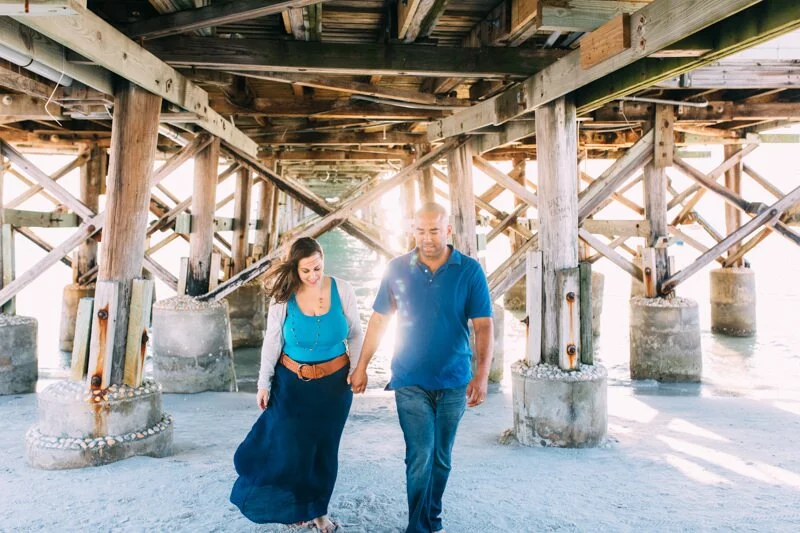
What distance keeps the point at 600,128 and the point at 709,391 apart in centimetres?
395

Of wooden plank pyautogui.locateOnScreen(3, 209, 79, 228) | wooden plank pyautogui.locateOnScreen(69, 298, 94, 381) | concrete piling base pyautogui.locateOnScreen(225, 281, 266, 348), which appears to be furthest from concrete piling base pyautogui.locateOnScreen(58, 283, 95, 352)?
wooden plank pyautogui.locateOnScreen(69, 298, 94, 381)

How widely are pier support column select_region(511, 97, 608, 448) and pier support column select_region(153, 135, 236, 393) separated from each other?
12.2ft

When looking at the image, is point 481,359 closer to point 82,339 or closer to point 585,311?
point 585,311

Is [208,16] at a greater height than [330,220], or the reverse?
[208,16]

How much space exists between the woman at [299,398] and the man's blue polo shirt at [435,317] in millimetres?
296

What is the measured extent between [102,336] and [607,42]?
3.50 meters

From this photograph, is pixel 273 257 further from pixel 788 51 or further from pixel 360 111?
pixel 788 51

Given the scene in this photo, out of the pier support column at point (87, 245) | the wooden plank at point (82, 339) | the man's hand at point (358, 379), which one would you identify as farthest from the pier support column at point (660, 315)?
the pier support column at point (87, 245)

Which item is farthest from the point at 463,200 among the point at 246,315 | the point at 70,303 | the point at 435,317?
the point at 70,303

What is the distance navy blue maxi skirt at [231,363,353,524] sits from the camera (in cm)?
266

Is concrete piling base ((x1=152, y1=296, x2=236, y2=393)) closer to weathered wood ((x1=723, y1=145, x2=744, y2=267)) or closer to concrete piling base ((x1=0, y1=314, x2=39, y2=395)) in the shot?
concrete piling base ((x1=0, y1=314, x2=39, y2=395))

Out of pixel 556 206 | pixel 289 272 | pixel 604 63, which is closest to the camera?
pixel 289 272

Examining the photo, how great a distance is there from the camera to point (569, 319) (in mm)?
4152

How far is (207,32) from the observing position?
4.26 meters
